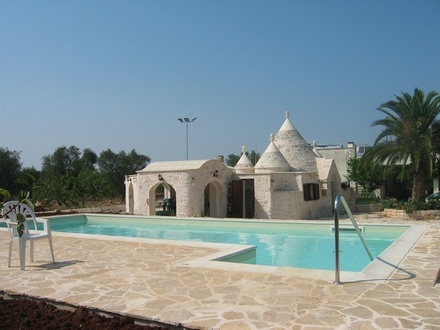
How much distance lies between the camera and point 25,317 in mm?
4414

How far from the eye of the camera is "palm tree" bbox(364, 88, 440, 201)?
19.6 metres

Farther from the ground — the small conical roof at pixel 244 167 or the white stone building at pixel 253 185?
the small conical roof at pixel 244 167

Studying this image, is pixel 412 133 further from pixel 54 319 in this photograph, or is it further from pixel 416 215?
pixel 54 319

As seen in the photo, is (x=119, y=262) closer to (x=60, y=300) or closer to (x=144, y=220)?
(x=60, y=300)

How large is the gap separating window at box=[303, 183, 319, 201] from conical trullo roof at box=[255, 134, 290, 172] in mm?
1646

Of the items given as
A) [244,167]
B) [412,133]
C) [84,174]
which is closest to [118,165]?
[84,174]

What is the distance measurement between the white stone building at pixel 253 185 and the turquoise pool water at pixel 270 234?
278 cm

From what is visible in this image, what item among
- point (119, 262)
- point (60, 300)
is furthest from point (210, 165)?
point (60, 300)

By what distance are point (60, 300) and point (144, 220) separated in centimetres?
1317

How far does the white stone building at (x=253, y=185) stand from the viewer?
776 inches

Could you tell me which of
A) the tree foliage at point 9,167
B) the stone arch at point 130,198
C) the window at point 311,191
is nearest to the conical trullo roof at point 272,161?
the window at point 311,191

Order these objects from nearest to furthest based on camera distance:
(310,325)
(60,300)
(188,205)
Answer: (310,325) < (60,300) < (188,205)

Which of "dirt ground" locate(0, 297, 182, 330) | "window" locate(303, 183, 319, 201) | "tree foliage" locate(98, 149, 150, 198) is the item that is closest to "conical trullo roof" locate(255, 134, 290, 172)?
"window" locate(303, 183, 319, 201)

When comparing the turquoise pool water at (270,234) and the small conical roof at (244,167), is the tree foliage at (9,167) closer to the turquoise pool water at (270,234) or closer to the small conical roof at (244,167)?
the turquoise pool water at (270,234)
